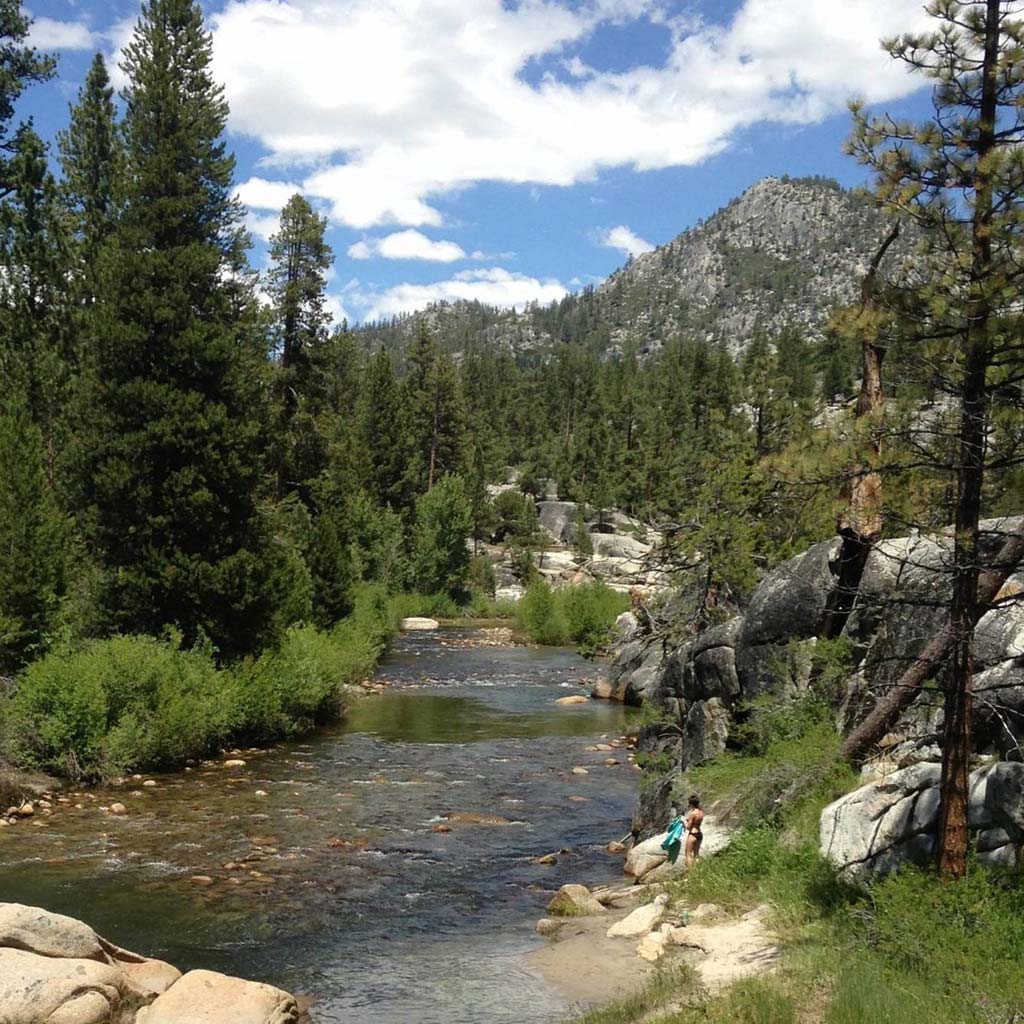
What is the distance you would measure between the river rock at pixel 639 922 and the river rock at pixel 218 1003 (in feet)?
12.9

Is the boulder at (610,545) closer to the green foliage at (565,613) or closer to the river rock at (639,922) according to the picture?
the green foliage at (565,613)

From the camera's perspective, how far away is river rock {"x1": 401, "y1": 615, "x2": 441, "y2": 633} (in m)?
55.5

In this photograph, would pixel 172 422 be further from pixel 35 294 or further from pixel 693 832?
pixel 693 832

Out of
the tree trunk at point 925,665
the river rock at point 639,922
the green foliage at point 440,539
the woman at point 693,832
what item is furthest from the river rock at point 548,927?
the green foliage at point 440,539

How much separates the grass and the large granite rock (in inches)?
10.7

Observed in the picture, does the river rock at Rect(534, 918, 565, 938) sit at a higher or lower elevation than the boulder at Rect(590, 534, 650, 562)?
lower

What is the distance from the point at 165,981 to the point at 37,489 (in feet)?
45.4

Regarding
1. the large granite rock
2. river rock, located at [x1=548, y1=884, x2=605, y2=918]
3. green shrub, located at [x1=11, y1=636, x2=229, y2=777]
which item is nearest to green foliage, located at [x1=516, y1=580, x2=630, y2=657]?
green shrub, located at [x1=11, y1=636, x2=229, y2=777]

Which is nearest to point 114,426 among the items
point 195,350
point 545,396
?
point 195,350

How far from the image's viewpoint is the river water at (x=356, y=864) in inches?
425

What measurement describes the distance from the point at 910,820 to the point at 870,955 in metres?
1.59

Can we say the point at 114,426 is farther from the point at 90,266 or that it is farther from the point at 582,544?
the point at 582,544

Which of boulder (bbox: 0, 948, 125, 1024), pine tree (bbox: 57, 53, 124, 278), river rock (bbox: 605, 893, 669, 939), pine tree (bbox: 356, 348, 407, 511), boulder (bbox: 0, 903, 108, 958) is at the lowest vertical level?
river rock (bbox: 605, 893, 669, 939)

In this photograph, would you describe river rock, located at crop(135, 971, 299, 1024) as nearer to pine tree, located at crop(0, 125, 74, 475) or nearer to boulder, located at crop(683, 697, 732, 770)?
boulder, located at crop(683, 697, 732, 770)
